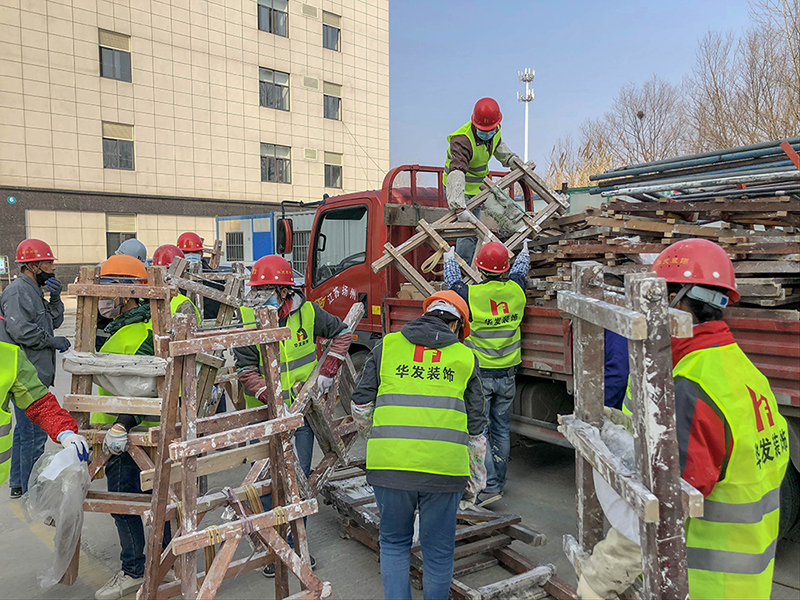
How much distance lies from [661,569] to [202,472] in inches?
86.6

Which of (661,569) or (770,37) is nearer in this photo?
(661,569)

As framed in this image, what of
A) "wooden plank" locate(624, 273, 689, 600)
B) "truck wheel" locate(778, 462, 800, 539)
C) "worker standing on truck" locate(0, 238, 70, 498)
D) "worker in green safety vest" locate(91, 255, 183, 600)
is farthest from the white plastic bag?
"truck wheel" locate(778, 462, 800, 539)

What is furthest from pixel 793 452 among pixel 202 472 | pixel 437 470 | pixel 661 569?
pixel 202 472

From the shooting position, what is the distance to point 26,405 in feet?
10.5

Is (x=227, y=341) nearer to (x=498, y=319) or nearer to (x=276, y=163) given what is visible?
(x=498, y=319)

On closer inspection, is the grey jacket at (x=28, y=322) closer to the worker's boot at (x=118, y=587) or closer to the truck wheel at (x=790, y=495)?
the worker's boot at (x=118, y=587)

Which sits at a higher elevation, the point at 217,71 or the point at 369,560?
the point at 217,71

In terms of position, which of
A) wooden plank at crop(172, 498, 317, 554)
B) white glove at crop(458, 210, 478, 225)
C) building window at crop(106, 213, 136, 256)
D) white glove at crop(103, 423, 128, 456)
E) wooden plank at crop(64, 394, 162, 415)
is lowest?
wooden plank at crop(172, 498, 317, 554)

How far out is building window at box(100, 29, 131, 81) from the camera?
20984 mm

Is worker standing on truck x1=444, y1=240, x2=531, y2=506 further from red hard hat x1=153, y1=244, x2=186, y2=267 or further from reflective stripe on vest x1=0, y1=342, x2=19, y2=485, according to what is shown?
red hard hat x1=153, y1=244, x2=186, y2=267

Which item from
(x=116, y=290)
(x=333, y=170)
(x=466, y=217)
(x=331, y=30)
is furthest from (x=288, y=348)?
(x=331, y=30)

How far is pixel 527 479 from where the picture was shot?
18.2ft

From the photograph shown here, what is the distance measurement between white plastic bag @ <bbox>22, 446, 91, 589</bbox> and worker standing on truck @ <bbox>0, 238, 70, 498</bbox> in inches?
84.6

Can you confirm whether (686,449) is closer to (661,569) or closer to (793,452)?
(661,569)
